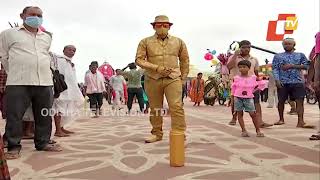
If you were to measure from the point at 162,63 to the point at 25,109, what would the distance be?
6.51ft

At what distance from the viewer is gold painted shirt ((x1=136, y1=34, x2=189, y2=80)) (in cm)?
614

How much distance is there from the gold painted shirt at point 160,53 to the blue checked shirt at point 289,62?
3.01 meters

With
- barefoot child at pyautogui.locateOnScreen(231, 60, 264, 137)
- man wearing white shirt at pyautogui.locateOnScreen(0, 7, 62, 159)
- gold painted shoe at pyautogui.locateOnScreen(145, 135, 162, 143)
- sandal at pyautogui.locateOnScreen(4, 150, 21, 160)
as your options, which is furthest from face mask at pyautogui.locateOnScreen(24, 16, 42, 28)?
barefoot child at pyautogui.locateOnScreen(231, 60, 264, 137)

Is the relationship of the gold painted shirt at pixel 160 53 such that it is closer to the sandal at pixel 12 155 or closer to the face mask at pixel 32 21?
the face mask at pixel 32 21

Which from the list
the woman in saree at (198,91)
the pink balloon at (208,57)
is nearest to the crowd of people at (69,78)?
the woman in saree at (198,91)

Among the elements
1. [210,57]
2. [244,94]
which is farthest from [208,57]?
[244,94]

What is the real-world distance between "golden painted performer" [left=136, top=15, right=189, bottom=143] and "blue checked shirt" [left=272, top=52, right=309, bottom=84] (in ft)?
9.73

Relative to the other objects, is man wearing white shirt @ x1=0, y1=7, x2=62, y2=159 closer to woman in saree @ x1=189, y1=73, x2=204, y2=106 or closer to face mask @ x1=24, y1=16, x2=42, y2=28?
face mask @ x1=24, y1=16, x2=42, y2=28

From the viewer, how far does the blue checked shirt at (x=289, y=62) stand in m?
8.41

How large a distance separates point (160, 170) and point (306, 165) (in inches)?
61.2

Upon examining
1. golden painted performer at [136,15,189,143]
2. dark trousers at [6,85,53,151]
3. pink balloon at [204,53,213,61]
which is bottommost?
dark trousers at [6,85,53,151]

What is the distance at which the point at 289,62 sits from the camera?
Answer: 8.43 m

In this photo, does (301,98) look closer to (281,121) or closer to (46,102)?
(281,121)

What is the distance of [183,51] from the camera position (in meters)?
6.33
